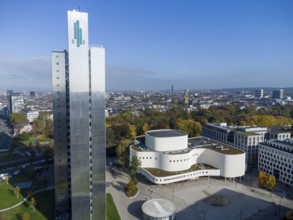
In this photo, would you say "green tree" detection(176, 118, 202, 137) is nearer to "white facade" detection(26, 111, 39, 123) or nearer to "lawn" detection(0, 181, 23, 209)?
"lawn" detection(0, 181, 23, 209)

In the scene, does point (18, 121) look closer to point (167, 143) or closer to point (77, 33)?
point (167, 143)

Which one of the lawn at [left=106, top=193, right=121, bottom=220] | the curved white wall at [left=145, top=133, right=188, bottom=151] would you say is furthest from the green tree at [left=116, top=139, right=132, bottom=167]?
the lawn at [left=106, top=193, right=121, bottom=220]

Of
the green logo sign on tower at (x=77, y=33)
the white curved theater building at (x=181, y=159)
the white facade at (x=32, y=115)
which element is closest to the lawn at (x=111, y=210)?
the white curved theater building at (x=181, y=159)

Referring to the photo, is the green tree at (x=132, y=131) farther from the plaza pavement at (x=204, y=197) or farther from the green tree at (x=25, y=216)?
the green tree at (x=25, y=216)

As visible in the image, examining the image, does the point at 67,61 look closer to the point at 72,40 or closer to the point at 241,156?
the point at 72,40

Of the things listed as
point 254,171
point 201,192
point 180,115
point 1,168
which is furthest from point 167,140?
point 180,115

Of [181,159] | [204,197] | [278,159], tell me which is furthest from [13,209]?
[278,159]
